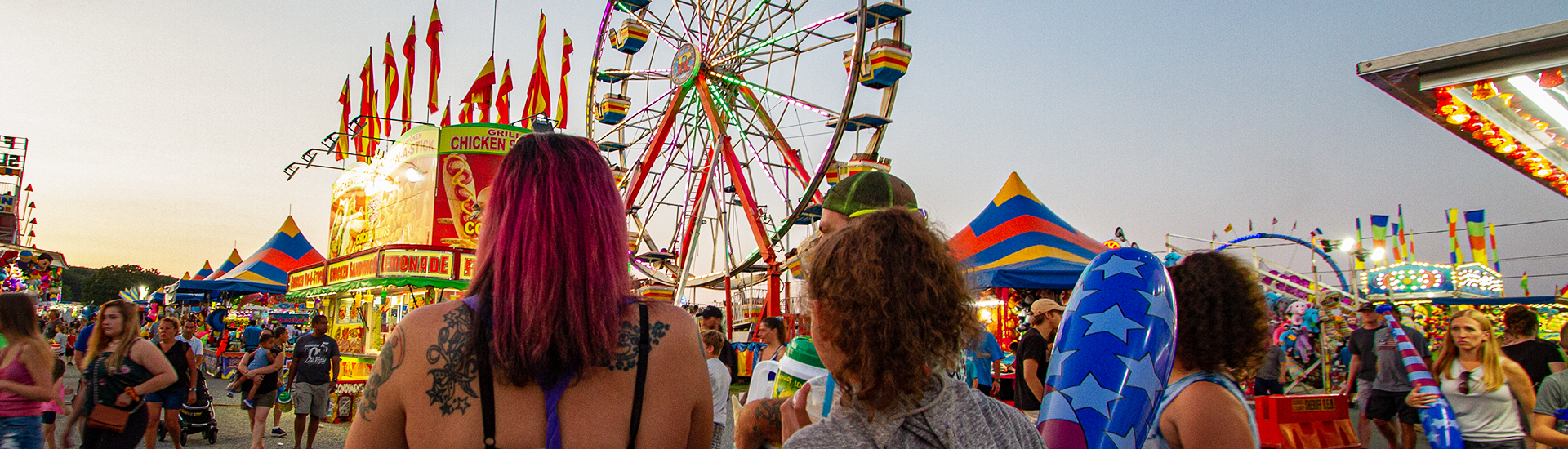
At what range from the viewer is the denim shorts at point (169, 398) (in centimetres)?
499

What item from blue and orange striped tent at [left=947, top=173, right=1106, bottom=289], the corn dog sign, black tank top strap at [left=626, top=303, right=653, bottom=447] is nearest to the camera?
black tank top strap at [left=626, top=303, right=653, bottom=447]

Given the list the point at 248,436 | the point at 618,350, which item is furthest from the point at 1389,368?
the point at 248,436

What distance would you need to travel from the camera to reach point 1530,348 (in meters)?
5.16

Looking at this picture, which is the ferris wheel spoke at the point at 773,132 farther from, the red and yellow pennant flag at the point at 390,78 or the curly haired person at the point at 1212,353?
the curly haired person at the point at 1212,353

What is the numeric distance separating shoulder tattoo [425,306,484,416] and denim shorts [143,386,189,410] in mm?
4819

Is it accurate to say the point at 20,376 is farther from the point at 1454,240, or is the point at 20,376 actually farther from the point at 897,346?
the point at 1454,240

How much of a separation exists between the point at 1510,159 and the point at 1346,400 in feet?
5.84

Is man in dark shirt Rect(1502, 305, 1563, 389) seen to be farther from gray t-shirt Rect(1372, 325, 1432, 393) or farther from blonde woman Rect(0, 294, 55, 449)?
blonde woman Rect(0, 294, 55, 449)

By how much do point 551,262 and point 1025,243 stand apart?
9.98m

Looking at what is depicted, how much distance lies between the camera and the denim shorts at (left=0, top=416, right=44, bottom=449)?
11.8ft

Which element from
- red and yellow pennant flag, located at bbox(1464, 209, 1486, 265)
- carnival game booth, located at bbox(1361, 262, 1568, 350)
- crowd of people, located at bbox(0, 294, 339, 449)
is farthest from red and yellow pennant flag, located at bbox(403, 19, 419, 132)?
red and yellow pennant flag, located at bbox(1464, 209, 1486, 265)

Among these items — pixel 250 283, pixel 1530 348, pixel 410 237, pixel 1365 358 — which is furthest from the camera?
pixel 250 283

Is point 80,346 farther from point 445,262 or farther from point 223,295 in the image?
point 223,295

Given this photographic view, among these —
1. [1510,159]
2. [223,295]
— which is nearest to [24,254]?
[223,295]
